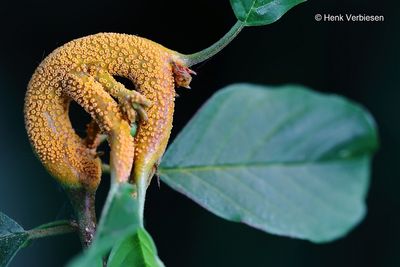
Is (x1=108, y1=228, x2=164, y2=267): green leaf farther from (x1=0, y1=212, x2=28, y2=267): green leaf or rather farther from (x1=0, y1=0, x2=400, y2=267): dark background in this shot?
(x1=0, y1=0, x2=400, y2=267): dark background

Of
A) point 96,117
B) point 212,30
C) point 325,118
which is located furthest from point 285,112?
point 212,30

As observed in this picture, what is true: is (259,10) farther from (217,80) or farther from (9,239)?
(217,80)

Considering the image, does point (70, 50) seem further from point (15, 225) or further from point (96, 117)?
point (15, 225)

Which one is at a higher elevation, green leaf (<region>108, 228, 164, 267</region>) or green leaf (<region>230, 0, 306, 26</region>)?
green leaf (<region>230, 0, 306, 26</region>)

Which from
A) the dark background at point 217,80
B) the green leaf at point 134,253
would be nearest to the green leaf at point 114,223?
the green leaf at point 134,253

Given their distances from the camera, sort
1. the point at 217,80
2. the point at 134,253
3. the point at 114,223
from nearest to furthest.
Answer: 1. the point at 114,223
2. the point at 134,253
3. the point at 217,80

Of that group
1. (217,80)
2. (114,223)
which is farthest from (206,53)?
(217,80)

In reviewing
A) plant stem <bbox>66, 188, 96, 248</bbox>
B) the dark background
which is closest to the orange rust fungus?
plant stem <bbox>66, 188, 96, 248</bbox>
